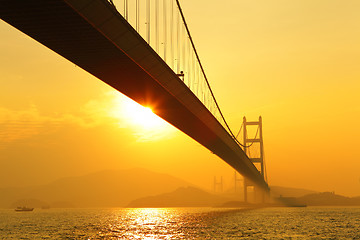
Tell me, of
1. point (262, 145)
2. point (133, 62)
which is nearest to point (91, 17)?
point (133, 62)

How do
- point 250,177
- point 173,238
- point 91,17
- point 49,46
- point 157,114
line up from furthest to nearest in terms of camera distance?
1. point 250,177
2. point 157,114
3. point 173,238
4. point 49,46
5. point 91,17

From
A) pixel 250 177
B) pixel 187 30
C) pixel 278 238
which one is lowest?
pixel 278 238

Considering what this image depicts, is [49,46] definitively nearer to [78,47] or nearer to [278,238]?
[78,47]

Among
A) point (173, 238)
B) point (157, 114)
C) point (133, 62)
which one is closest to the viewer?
point (133, 62)

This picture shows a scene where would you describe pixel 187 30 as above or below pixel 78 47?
above

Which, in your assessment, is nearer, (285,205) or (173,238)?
(173,238)

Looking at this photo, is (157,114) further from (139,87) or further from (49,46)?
(49,46)

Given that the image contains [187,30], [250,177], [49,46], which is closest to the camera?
[49,46]

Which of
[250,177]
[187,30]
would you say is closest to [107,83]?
[187,30]

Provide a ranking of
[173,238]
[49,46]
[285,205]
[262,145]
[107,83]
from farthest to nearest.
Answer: [285,205], [262,145], [173,238], [107,83], [49,46]
